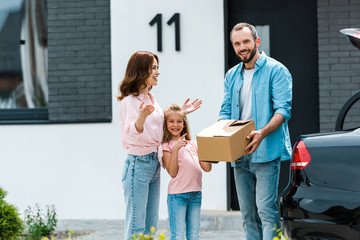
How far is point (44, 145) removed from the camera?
9.36 m

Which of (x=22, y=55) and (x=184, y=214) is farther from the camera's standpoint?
(x=22, y=55)

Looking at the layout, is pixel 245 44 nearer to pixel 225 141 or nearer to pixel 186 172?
pixel 225 141

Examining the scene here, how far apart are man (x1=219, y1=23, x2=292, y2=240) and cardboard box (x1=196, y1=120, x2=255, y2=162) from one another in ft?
0.66

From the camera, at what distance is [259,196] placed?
529cm

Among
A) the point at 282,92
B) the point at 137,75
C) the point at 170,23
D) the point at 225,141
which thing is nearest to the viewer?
the point at 225,141

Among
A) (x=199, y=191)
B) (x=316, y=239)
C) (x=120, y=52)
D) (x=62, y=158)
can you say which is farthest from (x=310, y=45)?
(x=316, y=239)

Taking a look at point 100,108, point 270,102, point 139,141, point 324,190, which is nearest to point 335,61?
point 100,108

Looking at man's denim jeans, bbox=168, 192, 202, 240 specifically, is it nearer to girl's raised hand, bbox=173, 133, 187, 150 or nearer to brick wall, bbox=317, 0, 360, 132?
girl's raised hand, bbox=173, 133, 187, 150

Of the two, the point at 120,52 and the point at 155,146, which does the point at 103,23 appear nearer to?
the point at 120,52

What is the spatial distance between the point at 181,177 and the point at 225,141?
2.63 feet

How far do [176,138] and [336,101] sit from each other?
12.4 ft

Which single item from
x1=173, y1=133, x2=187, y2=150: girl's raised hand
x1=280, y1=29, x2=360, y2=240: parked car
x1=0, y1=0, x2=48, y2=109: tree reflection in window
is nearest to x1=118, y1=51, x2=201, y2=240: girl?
x1=173, y1=133, x2=187, y2=150: girl's raised hand

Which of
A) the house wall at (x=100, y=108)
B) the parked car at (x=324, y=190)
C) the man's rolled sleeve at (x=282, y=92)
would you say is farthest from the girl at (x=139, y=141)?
the house wall at (x=100, y=108)

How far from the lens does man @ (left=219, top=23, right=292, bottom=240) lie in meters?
5.27
